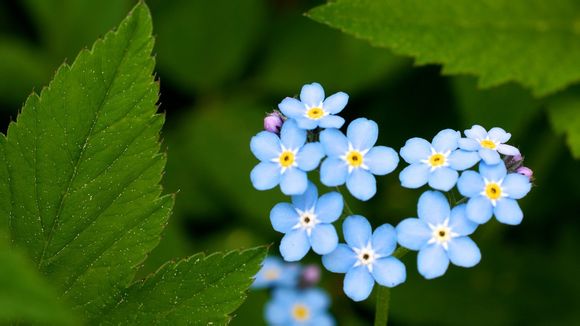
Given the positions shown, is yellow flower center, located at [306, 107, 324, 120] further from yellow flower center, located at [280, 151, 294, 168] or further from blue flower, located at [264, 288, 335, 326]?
blue flower, located at [264, 288, 335, 326]

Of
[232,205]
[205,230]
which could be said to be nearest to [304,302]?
[232,205]

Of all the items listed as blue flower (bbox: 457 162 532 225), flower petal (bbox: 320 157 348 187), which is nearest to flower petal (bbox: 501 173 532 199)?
blue flower (bbox: 457 162 532 225)

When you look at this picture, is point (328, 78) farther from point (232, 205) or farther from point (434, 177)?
point (434, 177)

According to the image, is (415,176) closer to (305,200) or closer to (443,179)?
(443,179)

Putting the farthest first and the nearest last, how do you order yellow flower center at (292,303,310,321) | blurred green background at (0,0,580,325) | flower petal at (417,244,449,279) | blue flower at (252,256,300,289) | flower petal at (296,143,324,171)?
1. blurred green background at (0,0,580,325)
2. blue flower at (252,256,300,289)
3. yellow flower center at (292,303,310,321)
4. flower petal at (296,143,324,171)
5. flower petal at (417,244,449,279)

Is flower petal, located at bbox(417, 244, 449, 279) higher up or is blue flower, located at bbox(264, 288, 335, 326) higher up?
blue flower, located at bbox(264, 288, 335, 326)

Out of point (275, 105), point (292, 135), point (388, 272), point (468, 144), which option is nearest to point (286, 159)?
point (292, 135)

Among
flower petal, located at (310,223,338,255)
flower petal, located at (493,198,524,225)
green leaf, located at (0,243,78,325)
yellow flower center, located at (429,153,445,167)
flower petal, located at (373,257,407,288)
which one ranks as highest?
yellow flower center, located at (429,153,445,167)
